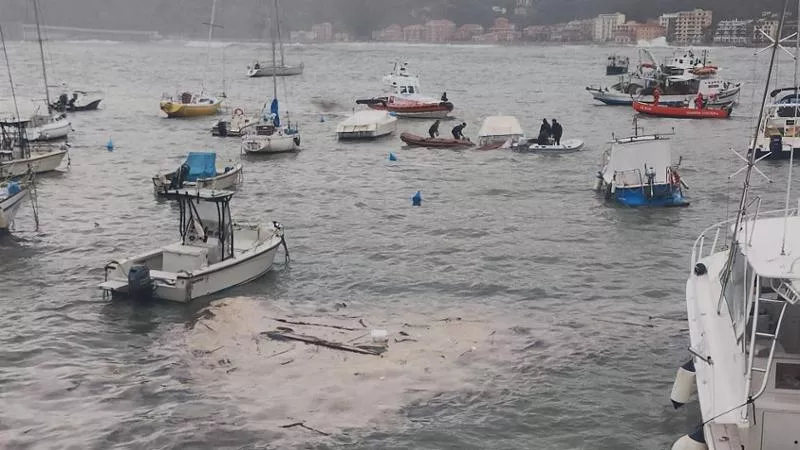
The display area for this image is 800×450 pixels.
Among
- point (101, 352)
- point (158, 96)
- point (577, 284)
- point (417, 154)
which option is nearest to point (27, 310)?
point (101, 352)

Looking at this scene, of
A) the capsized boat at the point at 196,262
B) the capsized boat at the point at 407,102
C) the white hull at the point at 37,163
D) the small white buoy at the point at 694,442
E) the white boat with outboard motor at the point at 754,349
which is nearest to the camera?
the white boat with outboard motor at the point at 754,349

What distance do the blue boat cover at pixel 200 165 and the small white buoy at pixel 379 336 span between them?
59.4 ft

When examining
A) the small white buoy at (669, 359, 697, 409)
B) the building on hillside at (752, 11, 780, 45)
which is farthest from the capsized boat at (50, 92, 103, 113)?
the small white buoy at (669, 359, 697, 409)

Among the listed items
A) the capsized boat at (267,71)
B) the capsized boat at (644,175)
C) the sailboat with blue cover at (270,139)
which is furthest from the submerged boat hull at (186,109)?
the capsized boat at (267,71)

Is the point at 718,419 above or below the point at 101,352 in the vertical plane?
above

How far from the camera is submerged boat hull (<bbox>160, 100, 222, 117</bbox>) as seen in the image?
6775 centimetres

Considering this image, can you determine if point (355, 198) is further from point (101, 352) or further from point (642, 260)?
point (101, 352)

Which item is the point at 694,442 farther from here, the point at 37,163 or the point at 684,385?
the point at 37,163

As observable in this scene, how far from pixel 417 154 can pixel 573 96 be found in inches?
1780

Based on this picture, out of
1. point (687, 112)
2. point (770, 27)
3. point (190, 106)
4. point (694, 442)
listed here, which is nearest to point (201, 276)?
point (694, 442)

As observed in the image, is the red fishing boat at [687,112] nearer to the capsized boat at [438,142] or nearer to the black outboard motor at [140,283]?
the capsized boat at [438,142]

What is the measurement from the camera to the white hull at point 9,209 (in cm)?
2803

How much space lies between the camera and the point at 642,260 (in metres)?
26.3

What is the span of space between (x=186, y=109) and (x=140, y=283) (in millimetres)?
49488
